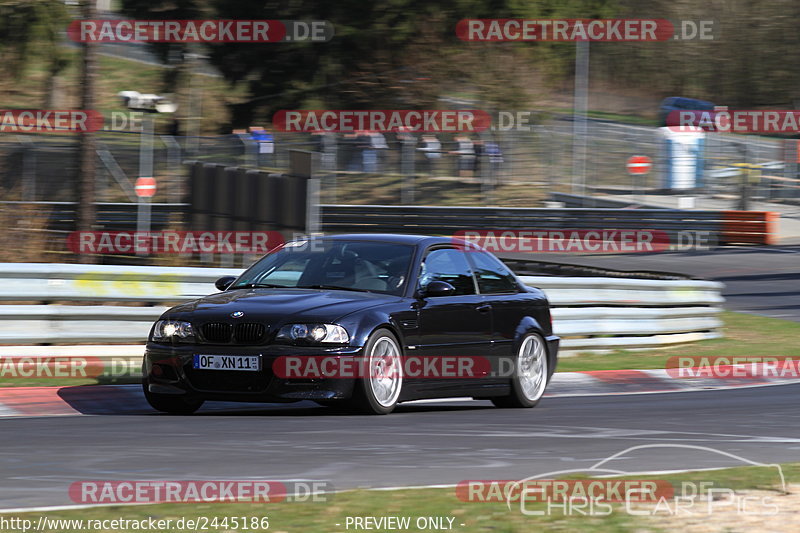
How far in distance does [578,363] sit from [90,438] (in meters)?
7.76

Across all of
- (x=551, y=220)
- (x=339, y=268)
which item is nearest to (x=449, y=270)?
(x=339, y=268)

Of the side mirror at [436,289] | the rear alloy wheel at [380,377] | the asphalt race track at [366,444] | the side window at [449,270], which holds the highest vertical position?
the side window at [449,270]

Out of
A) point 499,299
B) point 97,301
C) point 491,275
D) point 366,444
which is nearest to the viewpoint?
point 366,444

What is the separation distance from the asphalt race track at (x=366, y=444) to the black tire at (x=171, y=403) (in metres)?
0.14

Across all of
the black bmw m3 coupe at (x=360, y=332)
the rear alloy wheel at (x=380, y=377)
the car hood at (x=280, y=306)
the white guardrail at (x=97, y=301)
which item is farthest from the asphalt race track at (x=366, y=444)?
the white guardrail at (x=97, y=301)

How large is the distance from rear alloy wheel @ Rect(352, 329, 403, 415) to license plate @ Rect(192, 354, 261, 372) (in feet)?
2.38

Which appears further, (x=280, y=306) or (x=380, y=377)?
(x=380, y=377)

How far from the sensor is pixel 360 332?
9031 millimetres

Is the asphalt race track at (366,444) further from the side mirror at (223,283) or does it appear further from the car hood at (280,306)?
the side mirror at (223,283)

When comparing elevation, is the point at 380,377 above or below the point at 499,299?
below

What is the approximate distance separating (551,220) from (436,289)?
922 inches

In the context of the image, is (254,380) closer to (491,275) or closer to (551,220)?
(491,275)

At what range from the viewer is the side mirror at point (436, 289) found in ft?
32.3

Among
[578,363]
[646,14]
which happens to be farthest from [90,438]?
[646,14]
